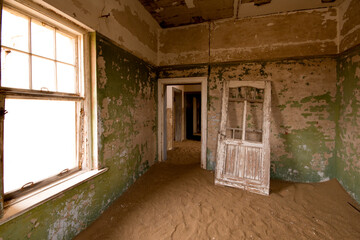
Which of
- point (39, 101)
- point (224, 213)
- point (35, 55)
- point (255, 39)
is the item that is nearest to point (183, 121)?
point (255, 39)

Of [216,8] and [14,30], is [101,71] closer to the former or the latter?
[14,30]

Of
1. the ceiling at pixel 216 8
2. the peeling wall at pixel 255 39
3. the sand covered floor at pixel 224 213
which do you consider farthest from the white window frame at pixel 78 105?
A: the peeling wall at pixel 255 39

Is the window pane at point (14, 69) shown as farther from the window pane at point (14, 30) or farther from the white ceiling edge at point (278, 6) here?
the white ceiling edge at point (278, 6)

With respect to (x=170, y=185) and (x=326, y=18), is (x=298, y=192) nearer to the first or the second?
(x=170, y=185)

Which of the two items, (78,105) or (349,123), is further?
(349,123)

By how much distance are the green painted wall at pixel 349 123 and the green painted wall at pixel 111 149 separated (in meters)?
3.52

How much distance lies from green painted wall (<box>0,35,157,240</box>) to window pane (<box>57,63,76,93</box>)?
0.29 m

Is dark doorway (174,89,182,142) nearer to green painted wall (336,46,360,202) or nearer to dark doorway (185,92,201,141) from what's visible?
dark doorway (185,92,201,141)

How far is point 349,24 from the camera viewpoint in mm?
2715

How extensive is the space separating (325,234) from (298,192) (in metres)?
0.96

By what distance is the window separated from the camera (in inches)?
54.9

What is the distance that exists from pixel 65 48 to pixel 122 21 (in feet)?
3.68

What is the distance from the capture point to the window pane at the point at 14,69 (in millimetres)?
1342

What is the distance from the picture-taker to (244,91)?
341 centimetres
